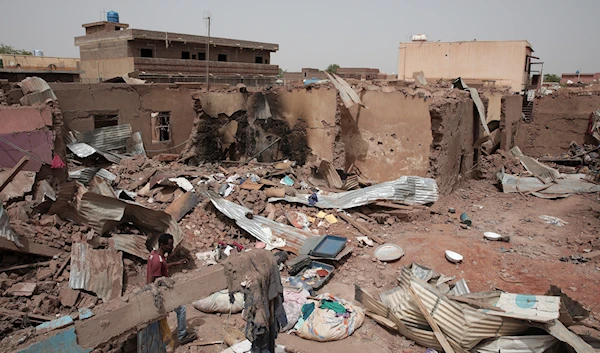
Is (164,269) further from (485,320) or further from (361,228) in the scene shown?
(361,228)

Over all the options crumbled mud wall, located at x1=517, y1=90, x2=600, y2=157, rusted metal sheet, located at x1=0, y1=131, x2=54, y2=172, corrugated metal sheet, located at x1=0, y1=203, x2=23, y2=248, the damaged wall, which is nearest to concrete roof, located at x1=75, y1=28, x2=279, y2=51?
the damaged wall

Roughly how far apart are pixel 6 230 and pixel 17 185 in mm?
1223

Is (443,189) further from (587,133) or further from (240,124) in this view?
(587,133)

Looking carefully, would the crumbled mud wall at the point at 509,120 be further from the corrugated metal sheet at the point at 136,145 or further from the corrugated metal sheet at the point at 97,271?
the corrugated metal sheet at the point at 97,271

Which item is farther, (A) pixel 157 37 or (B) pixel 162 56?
(B) pixel 162 56

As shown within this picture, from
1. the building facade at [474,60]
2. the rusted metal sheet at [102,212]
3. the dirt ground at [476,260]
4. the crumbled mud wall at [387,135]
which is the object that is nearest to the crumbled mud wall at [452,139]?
the crumbled mud wall at [387,135]

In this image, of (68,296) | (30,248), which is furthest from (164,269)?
(30,248)

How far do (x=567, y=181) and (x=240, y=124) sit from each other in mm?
9707

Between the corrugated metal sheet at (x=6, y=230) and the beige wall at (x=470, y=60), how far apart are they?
26550 mm

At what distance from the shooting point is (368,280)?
686 centimetres

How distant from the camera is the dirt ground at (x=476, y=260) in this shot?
18.0 feet

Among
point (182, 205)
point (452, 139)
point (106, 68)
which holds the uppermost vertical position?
point (106, 68)

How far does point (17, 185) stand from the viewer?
6.66 metres

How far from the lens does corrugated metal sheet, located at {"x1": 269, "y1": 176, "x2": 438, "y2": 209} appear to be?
902 centimetres
